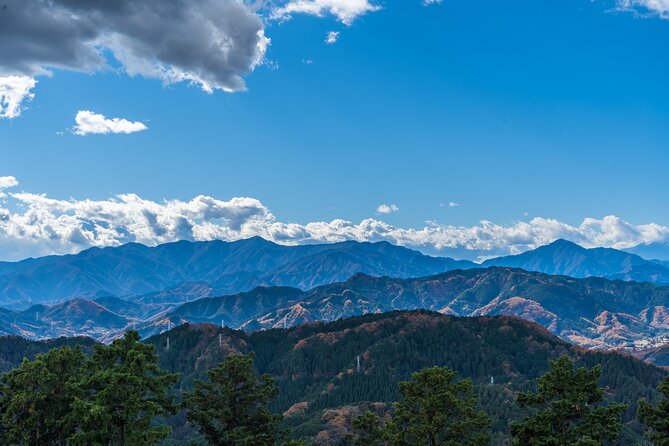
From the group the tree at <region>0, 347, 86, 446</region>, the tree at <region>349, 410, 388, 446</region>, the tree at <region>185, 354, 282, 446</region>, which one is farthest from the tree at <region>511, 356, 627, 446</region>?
the tree at <region>0, 347, 86, 446</region>

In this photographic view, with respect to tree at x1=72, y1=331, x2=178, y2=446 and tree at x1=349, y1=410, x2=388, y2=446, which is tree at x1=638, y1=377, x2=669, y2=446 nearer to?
tree at x1=349, y1=410, x2=388, y2=446

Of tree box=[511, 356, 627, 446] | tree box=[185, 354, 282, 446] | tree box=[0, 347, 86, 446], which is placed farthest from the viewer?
tree box=[185, 354, 282, 446]

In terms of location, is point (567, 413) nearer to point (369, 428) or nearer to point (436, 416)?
point (436, 416)

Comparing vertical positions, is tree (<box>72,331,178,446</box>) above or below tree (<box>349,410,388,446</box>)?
above

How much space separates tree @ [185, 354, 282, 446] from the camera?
4928 centimetres

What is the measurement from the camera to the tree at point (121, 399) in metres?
41.9

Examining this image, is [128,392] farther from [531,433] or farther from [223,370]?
[531,433]

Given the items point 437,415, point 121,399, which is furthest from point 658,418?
point 121,399

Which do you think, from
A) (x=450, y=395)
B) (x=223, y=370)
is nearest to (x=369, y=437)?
(x=450, y=395)

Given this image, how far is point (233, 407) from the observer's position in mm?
50625

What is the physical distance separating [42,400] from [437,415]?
33.2 m

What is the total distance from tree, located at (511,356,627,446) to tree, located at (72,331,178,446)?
2894cm

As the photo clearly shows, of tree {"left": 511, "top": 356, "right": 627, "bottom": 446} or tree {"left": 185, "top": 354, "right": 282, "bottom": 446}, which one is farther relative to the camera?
tree {"left": 185, "top": 354, "right": 282, "bottom": 446}

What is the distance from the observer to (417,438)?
46.0 m
